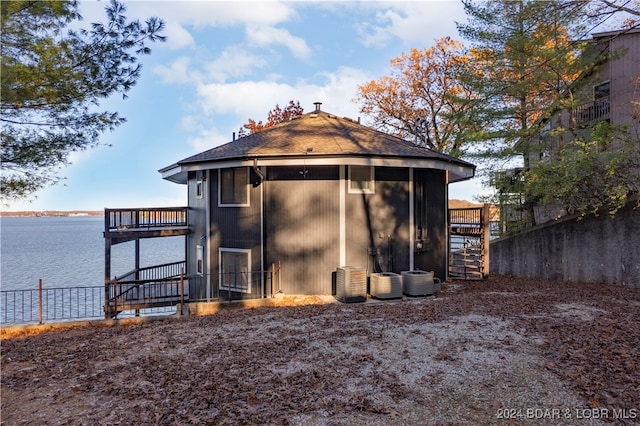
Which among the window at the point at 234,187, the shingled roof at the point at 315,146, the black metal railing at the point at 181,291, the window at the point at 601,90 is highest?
the window at the point at 601,90

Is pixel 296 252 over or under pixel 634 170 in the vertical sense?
under

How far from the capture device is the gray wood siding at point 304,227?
10758 mm

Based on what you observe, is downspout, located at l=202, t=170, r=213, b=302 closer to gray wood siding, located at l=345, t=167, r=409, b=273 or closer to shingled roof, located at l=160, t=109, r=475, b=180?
shingled roof, located at l=160, t=109, r=475, b=180

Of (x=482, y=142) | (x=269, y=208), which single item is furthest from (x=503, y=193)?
(x=269, y=208)

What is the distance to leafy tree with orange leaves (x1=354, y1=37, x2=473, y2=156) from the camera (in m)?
22.7

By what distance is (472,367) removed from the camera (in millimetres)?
4812

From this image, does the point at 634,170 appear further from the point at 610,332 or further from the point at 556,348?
the point at 556,348

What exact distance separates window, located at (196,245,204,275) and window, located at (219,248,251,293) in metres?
1.05

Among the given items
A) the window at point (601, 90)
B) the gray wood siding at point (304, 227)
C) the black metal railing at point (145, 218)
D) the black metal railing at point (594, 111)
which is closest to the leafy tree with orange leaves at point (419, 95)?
the black metal railing at point (594, 111)

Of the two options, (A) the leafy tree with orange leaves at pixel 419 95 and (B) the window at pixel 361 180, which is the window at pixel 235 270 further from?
(A) the leafy tree with orange leaves at pixel 419 95

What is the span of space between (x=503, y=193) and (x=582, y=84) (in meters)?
5.32

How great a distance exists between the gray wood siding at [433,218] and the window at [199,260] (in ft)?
23.1

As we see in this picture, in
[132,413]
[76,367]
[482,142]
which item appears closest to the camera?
[132,413]

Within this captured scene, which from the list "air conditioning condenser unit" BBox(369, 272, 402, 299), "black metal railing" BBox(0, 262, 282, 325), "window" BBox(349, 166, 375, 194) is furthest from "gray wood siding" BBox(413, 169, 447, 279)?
"black metal railing" BBox(0, 262, 282, 325)
